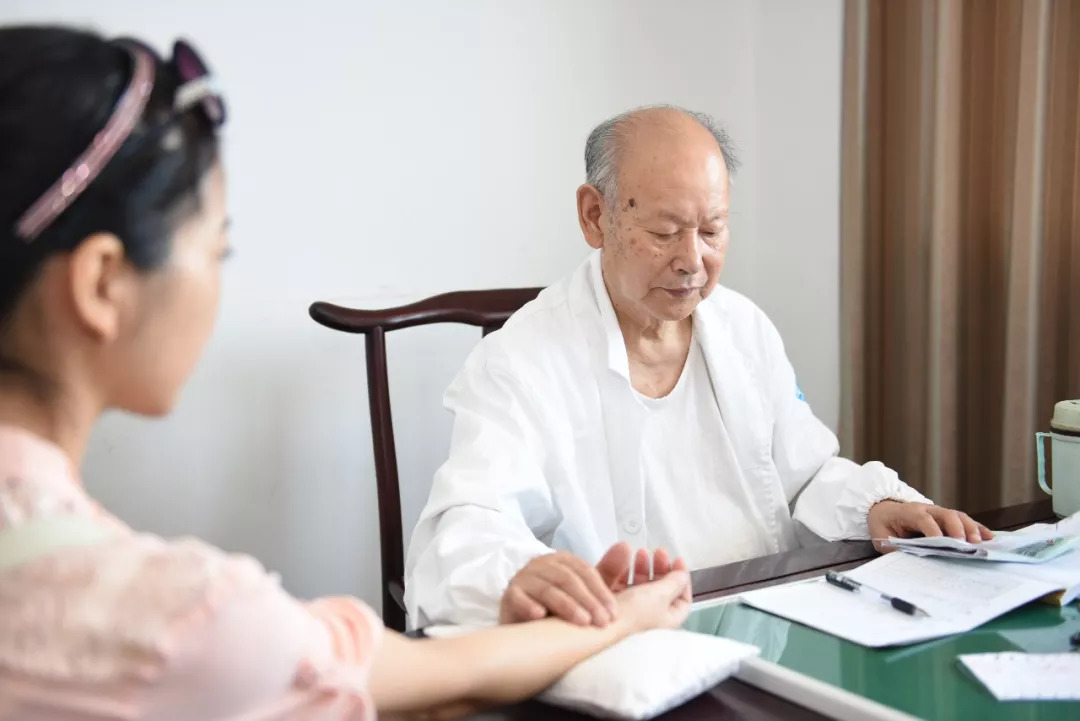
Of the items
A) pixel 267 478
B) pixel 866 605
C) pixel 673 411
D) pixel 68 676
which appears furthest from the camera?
pixel 267 478

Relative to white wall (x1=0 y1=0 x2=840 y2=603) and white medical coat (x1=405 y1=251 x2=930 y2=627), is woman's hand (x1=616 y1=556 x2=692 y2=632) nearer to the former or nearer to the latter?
white medical coat (x1=405 y1=251 x2=930 y2=627)

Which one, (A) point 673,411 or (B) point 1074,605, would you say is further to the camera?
(A) point 673,411

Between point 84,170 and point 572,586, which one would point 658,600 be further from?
point 84,170

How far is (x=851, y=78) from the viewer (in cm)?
238

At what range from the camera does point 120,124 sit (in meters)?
0.56

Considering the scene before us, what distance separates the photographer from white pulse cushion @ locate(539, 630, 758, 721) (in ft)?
2.66

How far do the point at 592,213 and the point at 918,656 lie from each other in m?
0.96

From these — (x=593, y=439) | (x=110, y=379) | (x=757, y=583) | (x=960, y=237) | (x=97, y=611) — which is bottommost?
(x=757, y=583)

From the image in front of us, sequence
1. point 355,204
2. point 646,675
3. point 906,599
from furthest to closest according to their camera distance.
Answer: point 355,204, point 906,599, point 646,675

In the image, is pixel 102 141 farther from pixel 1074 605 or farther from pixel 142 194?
pixel 1074 605

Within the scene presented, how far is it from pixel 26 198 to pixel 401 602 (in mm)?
1273

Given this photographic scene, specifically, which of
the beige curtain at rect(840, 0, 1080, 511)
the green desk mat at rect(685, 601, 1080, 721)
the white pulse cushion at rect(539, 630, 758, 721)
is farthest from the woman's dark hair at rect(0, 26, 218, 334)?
the beige curtain at rect(840, 0, 1080, 511)

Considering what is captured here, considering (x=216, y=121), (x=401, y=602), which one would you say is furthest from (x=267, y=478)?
(x=216, y=121)

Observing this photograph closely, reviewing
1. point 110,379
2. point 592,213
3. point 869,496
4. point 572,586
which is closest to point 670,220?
point 592,213
